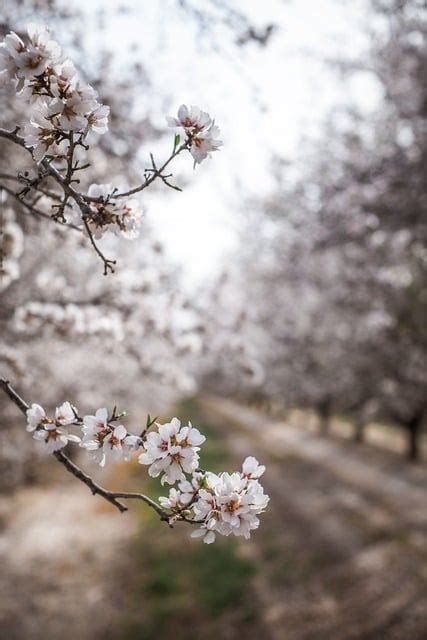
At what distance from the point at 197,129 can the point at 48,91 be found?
419 mm

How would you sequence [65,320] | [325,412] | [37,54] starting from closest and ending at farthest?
[37,54] → [65,320] → [325,412]

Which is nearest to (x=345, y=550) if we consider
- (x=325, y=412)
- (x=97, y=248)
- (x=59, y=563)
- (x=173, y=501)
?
(x=59, y=563)

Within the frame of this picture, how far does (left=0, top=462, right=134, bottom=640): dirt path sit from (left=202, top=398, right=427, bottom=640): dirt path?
268cm

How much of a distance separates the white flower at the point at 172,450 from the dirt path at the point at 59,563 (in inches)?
291

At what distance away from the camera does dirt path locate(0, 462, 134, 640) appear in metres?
8.41

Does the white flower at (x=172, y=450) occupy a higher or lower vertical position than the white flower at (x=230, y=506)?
higher

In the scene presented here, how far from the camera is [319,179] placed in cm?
898

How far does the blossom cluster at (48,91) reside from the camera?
157cm

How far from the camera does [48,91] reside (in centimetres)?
160

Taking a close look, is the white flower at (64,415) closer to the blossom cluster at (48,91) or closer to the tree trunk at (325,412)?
the blossom cluster at (48,91)

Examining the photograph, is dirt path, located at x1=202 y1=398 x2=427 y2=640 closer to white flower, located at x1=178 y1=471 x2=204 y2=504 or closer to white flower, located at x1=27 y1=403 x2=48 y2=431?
white flower, located at x1=178 y1=471 x2=204 y2=504

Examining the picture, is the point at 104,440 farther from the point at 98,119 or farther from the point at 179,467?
the point at 98,119

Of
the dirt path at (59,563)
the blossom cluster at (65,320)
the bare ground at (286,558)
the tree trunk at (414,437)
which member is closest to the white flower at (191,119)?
the blossom cluster at (65,320)

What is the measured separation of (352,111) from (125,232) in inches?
333
